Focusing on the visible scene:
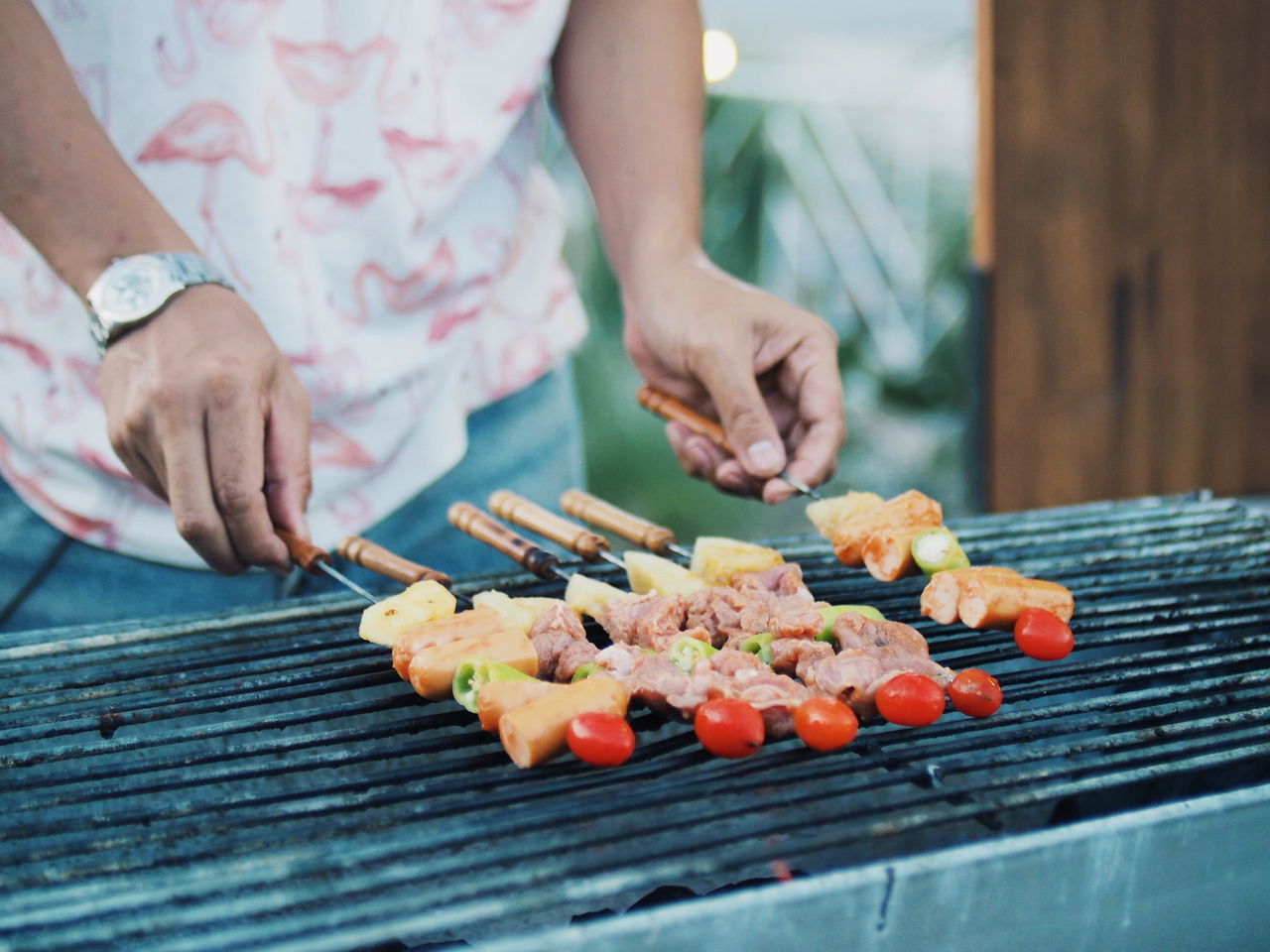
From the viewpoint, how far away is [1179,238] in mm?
6938

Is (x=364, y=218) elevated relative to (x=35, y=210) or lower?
lower

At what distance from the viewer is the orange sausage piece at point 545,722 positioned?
5.24 feet

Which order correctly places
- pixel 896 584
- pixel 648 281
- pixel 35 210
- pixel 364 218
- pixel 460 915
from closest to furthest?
pixel 460 915 → pixel 35 210 → pixel 896 584 → pixel 364 218 → pixel 648 281

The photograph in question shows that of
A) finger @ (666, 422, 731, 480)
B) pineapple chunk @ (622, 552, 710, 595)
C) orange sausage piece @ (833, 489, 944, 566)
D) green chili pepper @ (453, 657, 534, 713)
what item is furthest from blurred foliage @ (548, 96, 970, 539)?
green chili pepper @ (453, 657, 534, 713)

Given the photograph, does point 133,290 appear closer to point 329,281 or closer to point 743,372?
point 329,281

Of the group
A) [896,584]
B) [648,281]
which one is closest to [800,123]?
[648,281]

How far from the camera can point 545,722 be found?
1611mm

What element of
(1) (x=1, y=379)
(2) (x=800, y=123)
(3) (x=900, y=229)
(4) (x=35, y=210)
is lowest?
(3) (x=900, y=229)

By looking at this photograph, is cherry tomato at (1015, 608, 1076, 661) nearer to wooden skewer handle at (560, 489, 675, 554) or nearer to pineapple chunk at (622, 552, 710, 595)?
pineapple chunk at (622, 552, 710, 595)

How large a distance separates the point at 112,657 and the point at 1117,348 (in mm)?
6290

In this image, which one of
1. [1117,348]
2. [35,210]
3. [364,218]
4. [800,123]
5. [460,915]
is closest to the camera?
[460,915]

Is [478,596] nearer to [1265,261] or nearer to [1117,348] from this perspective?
[1117,348]

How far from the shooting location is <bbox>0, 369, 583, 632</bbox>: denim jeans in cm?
259

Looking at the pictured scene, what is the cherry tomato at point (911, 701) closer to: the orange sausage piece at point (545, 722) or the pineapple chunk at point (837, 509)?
the orange sausage piece at point (545, 722)
